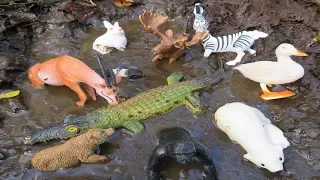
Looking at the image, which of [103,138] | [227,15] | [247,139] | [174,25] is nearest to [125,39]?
[174,25]

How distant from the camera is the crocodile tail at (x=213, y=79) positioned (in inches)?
164

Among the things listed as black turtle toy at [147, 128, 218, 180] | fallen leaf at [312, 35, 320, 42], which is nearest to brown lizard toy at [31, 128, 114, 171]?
black turtle toy at [147, 128, 218, 180]

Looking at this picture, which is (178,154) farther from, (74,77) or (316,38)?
(316,38)

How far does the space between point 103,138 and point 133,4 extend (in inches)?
103

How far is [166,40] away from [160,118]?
92cm

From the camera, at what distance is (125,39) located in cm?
476

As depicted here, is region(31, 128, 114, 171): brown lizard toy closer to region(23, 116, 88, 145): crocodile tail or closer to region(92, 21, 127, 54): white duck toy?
region(23, 116, 88, 145): crocodile tail

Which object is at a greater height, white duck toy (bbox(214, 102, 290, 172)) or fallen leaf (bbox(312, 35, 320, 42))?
fallen leaf (bbox(312, 35, 320, 42))

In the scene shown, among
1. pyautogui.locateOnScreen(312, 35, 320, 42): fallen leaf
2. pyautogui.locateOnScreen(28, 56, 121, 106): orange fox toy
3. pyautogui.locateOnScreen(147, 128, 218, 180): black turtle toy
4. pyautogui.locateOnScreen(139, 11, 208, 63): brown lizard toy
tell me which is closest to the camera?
pyautogui.locateOnScreen(147, 128, 218, 180): black turtle toy

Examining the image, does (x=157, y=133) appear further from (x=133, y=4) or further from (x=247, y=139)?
(x=133, y=4)

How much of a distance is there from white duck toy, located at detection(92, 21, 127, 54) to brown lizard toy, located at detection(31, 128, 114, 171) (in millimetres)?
1500

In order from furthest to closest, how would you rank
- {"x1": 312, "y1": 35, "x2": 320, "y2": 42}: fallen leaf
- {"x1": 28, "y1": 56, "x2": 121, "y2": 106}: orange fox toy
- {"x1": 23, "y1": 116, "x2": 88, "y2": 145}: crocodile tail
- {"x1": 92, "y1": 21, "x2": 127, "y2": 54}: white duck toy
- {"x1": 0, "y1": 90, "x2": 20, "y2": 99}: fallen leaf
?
{"x1": 92, "y1": 21, "x2": 127, "y2": 54}: white duck toy, {"x1": 312, "y1": 35, "x2": 320, "y2": 42}: fallen leaf, {"x1": 0, "y1": 90, "x2": 20, "y2": 99}: fallen leaf, {"x1": 28, "y1": 56, "x2": 121, "y2": 106}: orange fox toy, {"x1": 23, "y1": 116, "x2": 88, "y2": 145}: crocodile tail

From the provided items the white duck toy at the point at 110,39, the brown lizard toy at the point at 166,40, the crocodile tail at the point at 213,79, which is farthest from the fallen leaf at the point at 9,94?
the crocodile tail at the point at 213,79

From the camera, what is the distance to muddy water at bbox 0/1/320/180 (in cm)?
335
